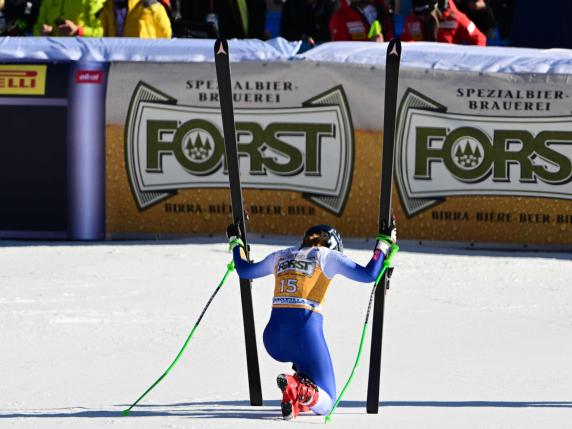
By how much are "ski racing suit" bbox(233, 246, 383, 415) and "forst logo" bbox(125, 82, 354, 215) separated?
556cm

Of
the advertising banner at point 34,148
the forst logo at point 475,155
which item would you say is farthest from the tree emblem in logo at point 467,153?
the advertising banner at point 34,148

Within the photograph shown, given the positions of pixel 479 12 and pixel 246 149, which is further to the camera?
pixel 479 12

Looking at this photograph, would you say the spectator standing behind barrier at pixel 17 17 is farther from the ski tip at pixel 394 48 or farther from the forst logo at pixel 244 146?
the ski tip at pixel 394 48

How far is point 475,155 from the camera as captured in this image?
12969mm

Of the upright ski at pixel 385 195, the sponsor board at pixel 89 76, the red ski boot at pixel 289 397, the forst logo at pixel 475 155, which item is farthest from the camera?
the sponsor board at pixel 89 76

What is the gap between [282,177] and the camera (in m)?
13.2

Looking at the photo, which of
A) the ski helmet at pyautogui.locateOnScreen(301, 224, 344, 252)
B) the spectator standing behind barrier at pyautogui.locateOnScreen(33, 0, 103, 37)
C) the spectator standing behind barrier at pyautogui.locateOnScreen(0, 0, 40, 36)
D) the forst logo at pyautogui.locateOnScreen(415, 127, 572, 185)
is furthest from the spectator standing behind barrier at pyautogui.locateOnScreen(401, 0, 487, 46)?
the ski helmet at pyautogui.locateOnScreen(301, 224, 344, 252)

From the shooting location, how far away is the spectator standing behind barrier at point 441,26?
14.1 m

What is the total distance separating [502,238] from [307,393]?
19.9 feet

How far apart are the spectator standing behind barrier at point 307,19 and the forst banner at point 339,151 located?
2632 mm

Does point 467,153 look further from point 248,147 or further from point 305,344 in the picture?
point 305,344

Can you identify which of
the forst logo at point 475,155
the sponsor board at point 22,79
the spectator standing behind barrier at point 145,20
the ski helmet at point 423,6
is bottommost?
the forst logo at point 475,155

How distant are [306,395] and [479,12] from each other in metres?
8.72

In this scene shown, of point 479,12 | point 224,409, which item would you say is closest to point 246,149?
point 479,12
